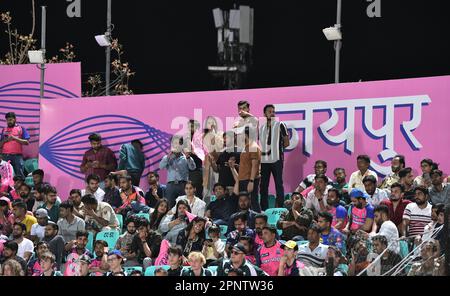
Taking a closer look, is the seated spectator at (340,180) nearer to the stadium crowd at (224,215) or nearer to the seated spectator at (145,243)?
the stadium crowd at (224,215)

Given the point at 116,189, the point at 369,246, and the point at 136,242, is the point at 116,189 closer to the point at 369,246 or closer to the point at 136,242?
the point at 136,242

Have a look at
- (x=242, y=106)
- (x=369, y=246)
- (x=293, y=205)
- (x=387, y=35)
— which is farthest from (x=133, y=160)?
(x=387, y=35)

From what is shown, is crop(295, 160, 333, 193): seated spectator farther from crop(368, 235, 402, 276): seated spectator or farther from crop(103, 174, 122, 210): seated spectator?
crop(368, 235, 402, 276): seated spectator

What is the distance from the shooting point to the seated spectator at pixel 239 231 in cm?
1514

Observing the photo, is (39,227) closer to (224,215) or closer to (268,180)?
(224,215)

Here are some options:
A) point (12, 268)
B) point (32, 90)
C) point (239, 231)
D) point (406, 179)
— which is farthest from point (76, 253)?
point (32, 90)

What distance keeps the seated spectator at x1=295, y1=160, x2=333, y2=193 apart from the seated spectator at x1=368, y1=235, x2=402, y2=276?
318cm

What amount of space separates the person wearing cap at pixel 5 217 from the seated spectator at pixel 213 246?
3.44 metres

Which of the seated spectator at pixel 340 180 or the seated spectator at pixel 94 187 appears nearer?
the seated spectator at pixel 340 180

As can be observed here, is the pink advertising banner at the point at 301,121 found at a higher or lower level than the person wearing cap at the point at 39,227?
higher

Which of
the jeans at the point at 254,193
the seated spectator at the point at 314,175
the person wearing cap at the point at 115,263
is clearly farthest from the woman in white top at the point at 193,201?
the person wearing cap at the point at 115,263

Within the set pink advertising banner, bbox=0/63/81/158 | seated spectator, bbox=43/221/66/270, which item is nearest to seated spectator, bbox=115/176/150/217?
seated spectator, bbox=43/221/66/270
